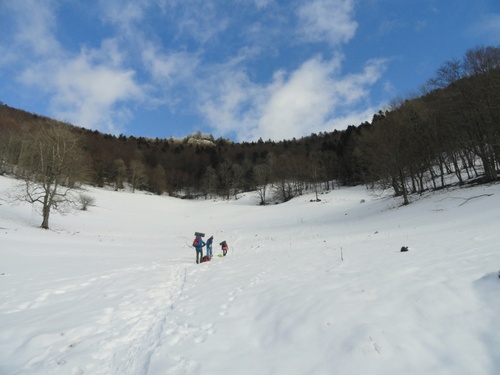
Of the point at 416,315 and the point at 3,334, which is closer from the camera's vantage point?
the point at 416,315

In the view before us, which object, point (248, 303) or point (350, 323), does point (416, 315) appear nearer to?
point (350, 323)

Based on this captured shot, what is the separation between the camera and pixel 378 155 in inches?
1129

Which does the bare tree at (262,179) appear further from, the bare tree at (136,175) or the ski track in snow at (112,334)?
the ski track in snow at (112,334)

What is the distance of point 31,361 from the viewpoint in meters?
4.30

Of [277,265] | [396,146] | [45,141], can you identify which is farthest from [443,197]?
[45,141]

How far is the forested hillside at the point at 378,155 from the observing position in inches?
886

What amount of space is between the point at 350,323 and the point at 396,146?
25615 mm

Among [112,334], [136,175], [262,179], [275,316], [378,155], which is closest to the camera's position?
[112,334]

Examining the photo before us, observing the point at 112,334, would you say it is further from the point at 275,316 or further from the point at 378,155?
the point at 378,155

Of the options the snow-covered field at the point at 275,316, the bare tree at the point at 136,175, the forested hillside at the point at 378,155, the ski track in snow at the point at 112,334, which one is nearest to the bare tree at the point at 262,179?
the forested hillside at the point at 378,155

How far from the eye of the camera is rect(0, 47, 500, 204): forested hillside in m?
22.5

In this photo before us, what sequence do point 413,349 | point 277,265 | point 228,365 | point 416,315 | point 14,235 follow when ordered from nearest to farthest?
point 413,349
point 228,365
point 416,315
point 277,265
point 14,235

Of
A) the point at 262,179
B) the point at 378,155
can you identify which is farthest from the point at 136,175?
the point at 378,155

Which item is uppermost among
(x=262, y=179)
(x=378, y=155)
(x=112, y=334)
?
(x=262, y=179)
